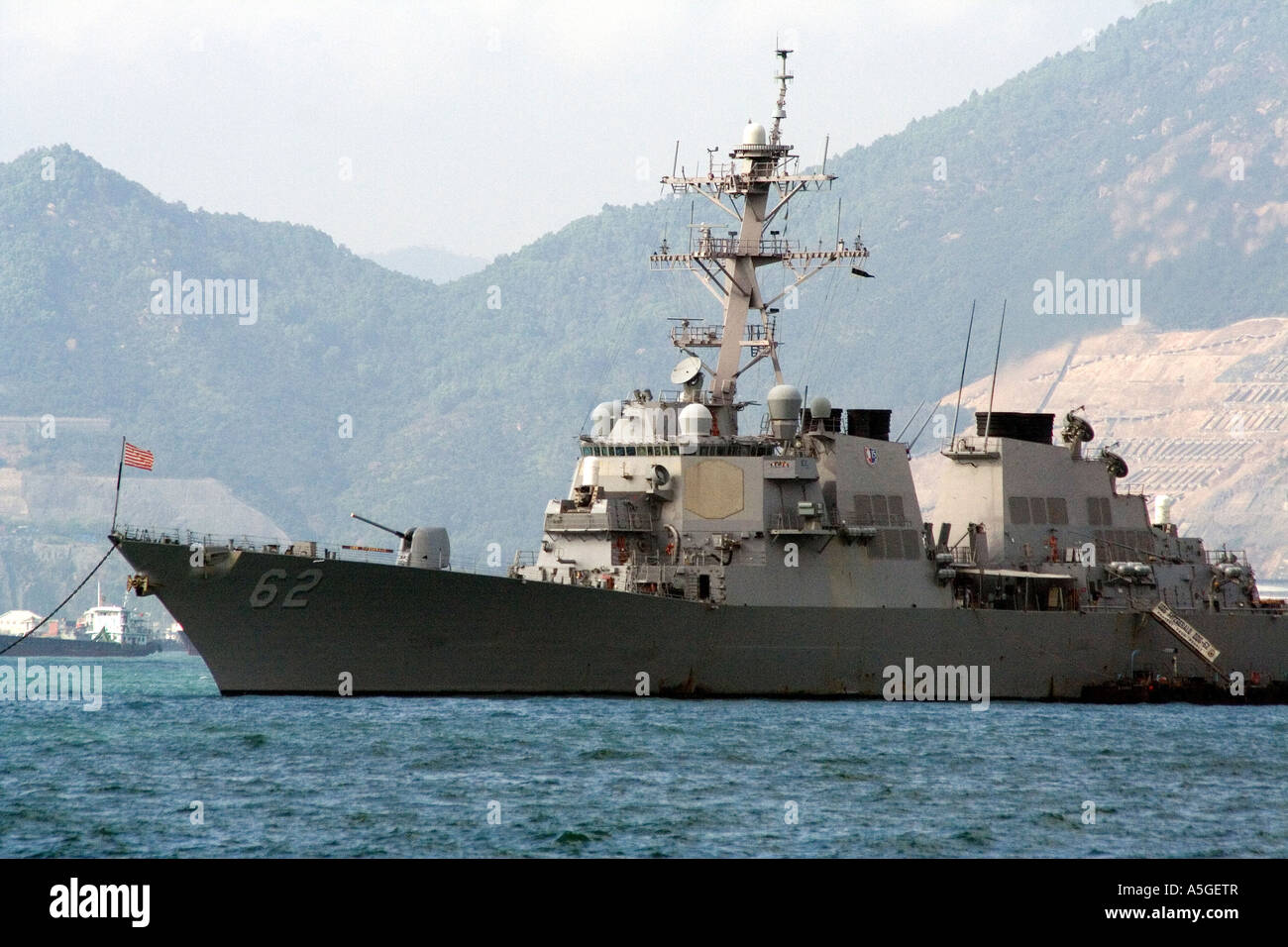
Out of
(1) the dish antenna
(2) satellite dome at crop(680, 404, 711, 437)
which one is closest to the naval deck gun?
(2) satellite dome at crop(680, 404, 711, 437)

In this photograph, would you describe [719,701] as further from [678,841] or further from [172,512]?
[172,512]

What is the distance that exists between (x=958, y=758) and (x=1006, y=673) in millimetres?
9680

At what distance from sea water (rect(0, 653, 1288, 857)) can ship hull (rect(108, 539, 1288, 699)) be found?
54 centimetres

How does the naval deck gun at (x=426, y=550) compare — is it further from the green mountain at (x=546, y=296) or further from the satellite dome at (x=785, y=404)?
the green mountain at (x=546, y=296)

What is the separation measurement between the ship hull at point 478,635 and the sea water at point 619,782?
54 centimetres

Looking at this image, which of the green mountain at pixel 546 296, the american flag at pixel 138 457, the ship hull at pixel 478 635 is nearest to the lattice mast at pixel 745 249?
the ship hull at pixel 478 635

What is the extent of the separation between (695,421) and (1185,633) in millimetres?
10960

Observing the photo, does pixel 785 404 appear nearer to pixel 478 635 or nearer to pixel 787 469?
pixel 787 469

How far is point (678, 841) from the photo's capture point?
18.7 meters

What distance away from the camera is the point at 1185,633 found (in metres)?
36.8

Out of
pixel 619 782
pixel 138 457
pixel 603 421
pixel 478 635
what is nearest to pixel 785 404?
pixel 603 421

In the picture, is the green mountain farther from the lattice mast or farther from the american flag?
the american flag

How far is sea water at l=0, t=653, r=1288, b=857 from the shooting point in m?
18.9
